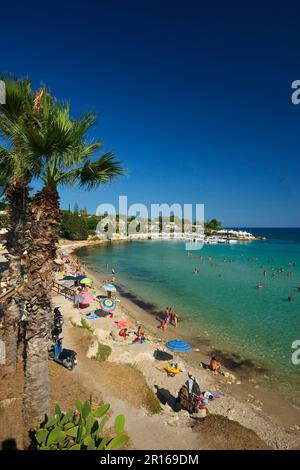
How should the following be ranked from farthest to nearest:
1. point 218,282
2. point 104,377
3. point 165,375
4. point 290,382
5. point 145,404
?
point 218,282 < point 290,382 < point 165,375 < point 104,377 < point 145,404

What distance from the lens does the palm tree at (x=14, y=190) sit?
7.38 metres

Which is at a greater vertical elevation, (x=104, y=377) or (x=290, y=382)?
(x=104, y=377)

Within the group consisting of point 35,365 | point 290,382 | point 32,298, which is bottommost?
point 290,382

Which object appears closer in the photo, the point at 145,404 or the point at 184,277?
the point at 145,404

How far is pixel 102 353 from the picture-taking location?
13086mm

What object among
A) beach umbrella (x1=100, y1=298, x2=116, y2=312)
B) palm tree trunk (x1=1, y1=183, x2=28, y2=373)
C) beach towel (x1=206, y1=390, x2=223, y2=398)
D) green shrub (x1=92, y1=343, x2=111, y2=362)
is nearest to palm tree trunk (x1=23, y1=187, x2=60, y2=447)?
palm tree trunk (x1=1, y1=183, x2=28, y2=373)

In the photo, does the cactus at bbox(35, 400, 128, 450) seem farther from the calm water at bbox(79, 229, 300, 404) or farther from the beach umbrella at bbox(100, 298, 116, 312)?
the beach umbrella at bbox(100, 298, 116, 312)

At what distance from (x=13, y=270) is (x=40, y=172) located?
14.8 feet

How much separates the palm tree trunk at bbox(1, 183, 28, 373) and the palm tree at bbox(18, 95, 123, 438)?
290cm

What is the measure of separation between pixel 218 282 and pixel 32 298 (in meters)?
35.8

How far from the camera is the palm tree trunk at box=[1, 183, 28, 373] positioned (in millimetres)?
9391

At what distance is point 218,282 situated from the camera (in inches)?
1565

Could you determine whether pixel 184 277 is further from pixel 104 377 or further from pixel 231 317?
pixel 104 377
